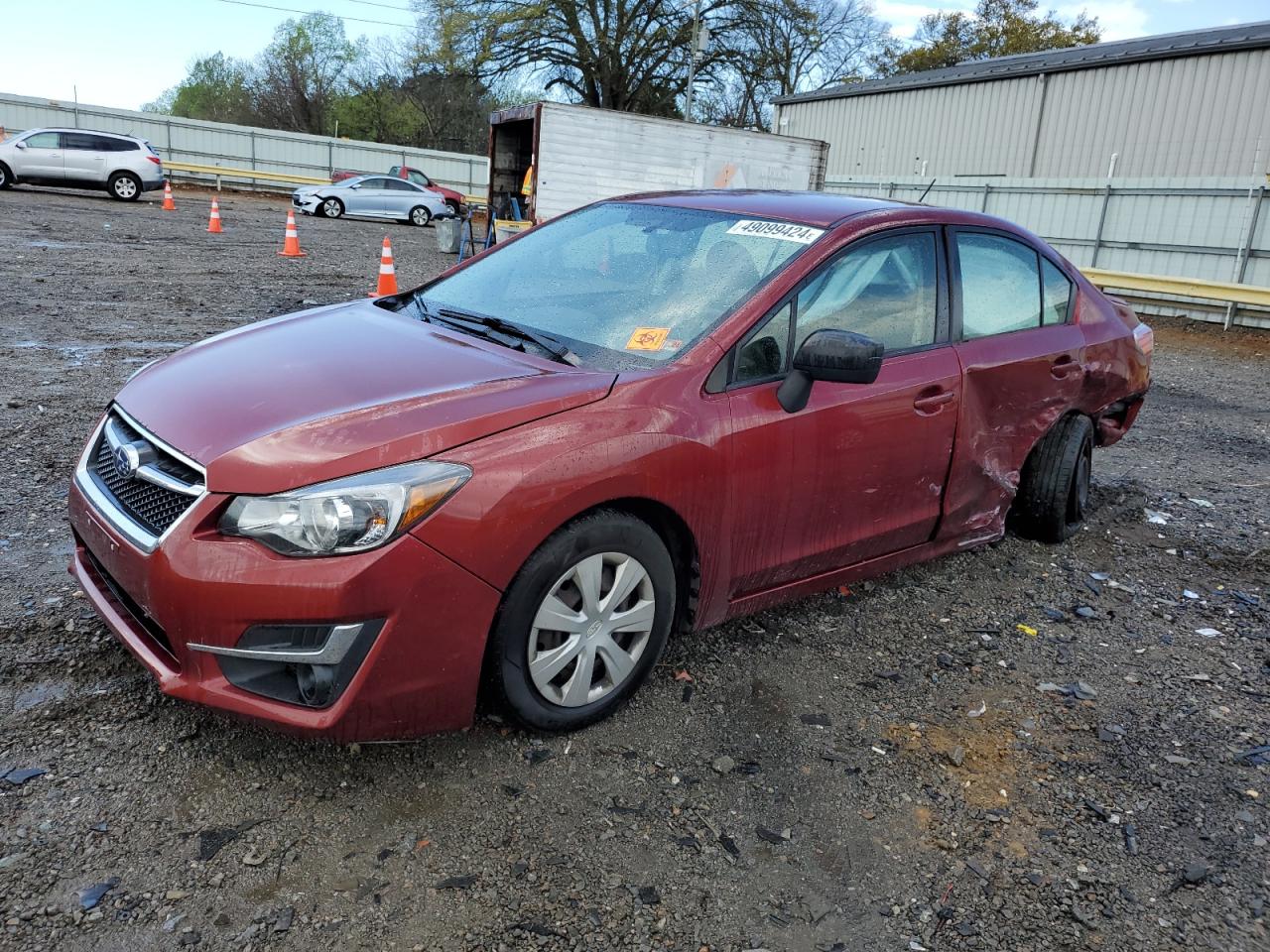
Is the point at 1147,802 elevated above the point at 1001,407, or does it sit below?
below

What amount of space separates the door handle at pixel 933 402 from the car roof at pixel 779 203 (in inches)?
29.8

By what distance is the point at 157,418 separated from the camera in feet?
9.23

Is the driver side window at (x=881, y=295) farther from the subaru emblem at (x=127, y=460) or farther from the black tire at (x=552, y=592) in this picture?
the subaru emblem at (x=127, y=460)

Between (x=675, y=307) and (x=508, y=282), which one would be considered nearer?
(x=675, y=307)

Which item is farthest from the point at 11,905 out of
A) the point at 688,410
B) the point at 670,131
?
the point at 670,131

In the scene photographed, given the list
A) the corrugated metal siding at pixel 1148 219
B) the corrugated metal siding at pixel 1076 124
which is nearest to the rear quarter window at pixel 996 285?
the corrugated metal siding at pixel 1148 219

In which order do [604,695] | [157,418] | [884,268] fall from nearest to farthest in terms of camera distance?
[157,418], [604,695], [884,268]

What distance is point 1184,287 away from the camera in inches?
610

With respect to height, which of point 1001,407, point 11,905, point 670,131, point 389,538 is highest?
point 670,131

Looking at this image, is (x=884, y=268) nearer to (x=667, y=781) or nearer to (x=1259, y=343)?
(x=667, y=781)

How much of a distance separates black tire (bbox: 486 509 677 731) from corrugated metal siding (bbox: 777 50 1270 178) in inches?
896

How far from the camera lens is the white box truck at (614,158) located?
48.0 feet

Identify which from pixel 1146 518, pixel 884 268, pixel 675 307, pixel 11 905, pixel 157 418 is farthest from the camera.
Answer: pixel 1146 518

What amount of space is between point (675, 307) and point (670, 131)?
1318cm
